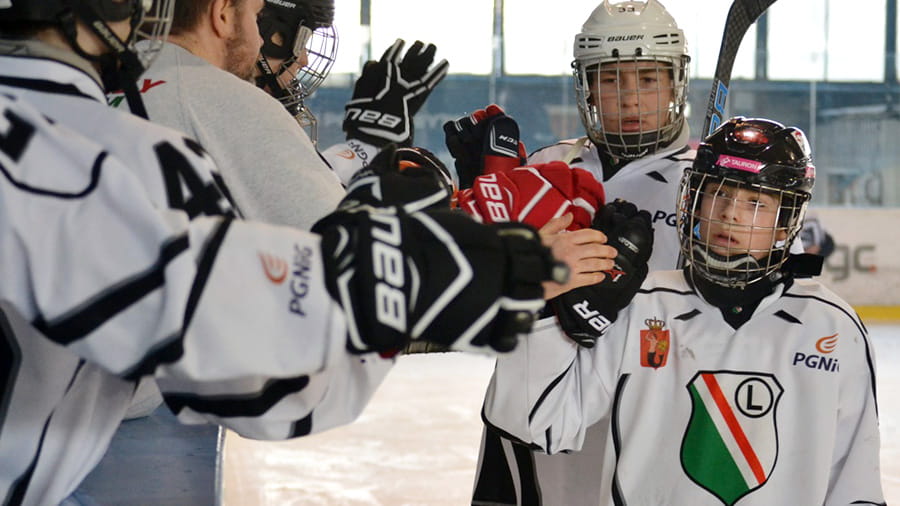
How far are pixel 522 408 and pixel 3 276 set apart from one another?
108 cm

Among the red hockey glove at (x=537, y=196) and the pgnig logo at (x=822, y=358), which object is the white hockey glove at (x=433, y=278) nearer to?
the red hockey glove at (x=537, y=196)

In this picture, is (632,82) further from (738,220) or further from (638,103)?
(738,220)

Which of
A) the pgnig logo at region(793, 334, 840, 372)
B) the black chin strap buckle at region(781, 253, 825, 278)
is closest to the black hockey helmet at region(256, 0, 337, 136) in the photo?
the black chin strap buckle at region(781, 253, 825, 278)

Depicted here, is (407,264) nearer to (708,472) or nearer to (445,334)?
(445,334)

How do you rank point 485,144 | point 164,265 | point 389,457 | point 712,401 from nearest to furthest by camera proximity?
point 164,265
point 712,401
point 485,144
point 389,457

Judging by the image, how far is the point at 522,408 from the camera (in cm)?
172

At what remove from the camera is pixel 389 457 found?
3.93m

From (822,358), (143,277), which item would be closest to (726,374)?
(822,358)

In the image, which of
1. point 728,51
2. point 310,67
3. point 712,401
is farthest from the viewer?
point 728,51

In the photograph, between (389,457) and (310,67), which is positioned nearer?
(310,67)

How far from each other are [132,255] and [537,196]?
39.2 inches

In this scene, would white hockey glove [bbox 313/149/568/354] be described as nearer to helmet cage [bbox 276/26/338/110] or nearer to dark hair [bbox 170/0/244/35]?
dark hair [bbox 170/0/244/35]

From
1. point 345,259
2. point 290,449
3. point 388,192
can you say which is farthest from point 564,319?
point 290,449

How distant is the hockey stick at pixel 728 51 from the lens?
108 inches
